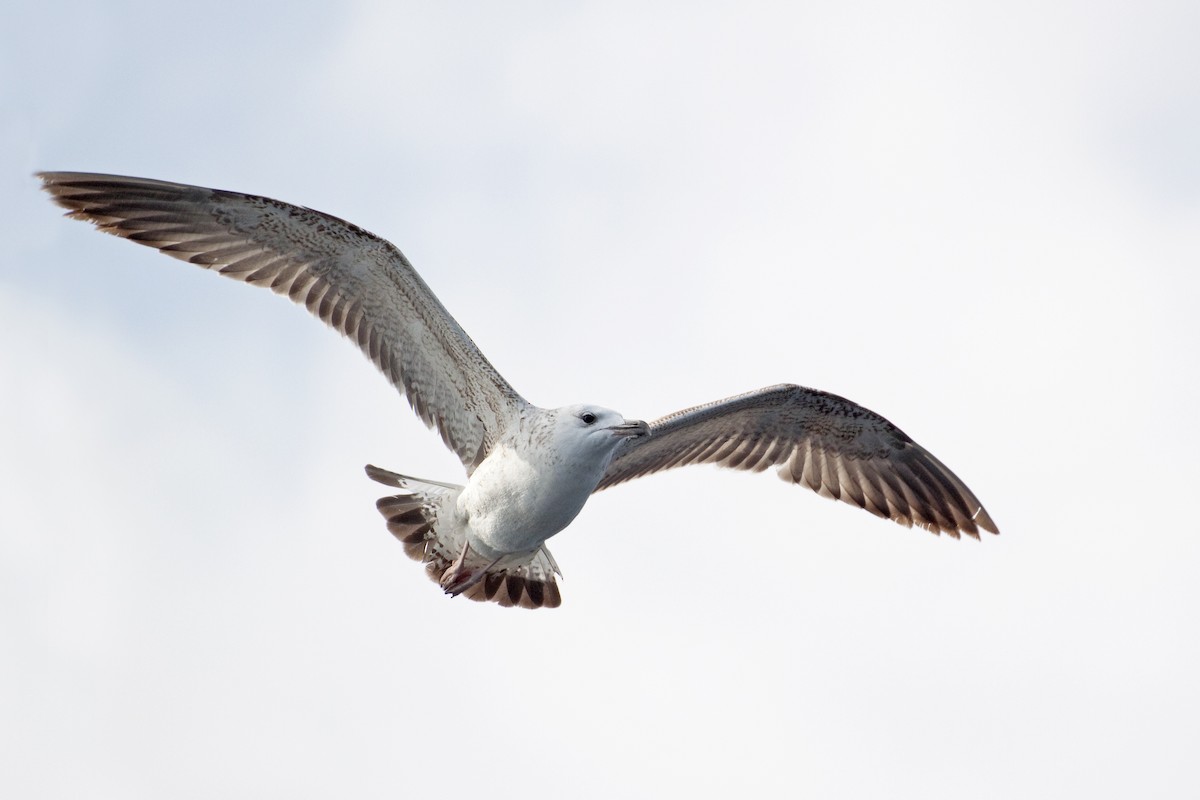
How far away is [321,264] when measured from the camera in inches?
464

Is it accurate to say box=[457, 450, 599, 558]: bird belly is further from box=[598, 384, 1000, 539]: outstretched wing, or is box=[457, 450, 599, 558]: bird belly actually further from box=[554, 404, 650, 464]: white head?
box=[598, 384, 1000, 539]: outstretched wing

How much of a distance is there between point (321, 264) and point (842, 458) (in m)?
5.07

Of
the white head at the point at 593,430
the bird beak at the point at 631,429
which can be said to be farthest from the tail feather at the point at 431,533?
the bird beak at the point at 631,429

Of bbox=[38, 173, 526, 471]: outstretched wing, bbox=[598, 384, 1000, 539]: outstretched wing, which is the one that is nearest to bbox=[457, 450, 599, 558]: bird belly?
bbox=[38, 173, 526, 471]: outstretched wing

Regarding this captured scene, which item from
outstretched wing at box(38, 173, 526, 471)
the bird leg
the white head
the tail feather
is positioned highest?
outstretched wing at box(38, 173, 526, 471)

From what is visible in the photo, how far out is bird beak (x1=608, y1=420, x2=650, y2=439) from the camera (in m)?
10.9

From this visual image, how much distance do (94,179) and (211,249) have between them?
101cm

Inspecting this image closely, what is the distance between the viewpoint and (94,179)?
11633 millimetres

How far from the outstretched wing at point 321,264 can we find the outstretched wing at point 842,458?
2070mm

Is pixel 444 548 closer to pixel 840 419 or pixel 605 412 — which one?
pixel 605 412

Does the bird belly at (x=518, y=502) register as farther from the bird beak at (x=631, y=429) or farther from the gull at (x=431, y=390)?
the bird beak at (x=631, y=429)

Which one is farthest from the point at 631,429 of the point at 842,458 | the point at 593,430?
the point at 842,458

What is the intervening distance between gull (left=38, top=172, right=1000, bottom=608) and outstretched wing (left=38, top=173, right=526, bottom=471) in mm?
11

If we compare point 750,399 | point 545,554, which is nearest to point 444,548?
point 545,554
